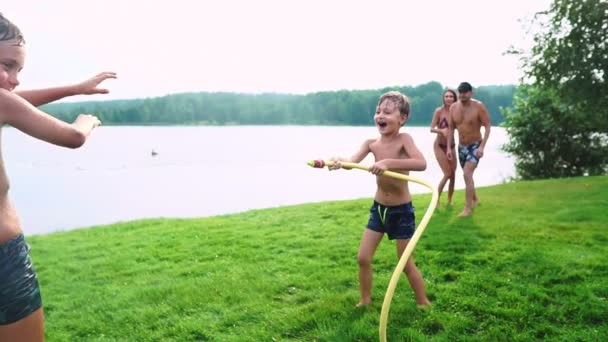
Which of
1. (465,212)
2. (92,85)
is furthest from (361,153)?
(465,212)

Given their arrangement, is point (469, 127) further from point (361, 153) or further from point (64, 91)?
point (64, 91)

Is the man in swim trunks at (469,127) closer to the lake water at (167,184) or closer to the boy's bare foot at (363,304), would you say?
the lake water at (167,184)

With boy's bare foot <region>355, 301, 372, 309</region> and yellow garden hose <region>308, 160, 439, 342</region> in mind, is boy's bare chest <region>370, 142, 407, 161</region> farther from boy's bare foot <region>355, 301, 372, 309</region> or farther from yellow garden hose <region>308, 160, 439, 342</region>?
boy's bare foot <region>355, 301, 372, 309</region>

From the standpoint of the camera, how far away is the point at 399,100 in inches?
176

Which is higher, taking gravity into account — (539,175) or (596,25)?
(596,25)

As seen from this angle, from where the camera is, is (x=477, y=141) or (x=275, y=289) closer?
(x=275, y=289)

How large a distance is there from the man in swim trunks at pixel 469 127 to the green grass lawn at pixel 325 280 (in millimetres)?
837

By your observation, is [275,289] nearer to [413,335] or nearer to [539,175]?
[413,335]

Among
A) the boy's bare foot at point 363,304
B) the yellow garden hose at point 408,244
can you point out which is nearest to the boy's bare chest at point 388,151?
the yellow garden hose at point 408,244

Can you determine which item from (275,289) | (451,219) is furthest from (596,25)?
(275,289)

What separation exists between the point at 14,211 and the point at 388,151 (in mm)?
3149

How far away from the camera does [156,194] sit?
84.6 feet

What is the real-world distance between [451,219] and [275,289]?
4.34 m

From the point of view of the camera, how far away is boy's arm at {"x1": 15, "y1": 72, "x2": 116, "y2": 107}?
2.76 metres
